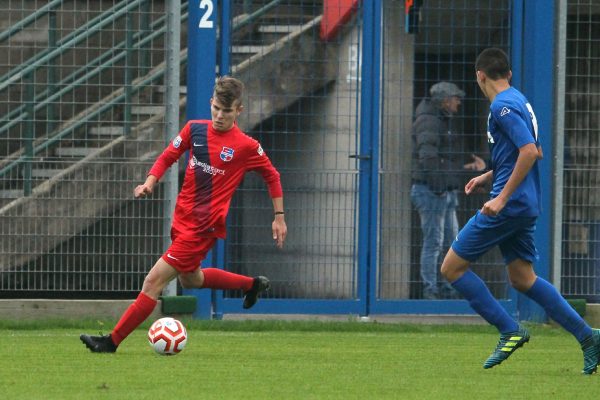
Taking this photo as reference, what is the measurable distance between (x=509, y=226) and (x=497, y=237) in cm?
9

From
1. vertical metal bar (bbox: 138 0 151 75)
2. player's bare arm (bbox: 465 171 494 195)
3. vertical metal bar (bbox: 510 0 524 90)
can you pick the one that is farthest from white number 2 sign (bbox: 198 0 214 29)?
player's bare arm (bbox: 465 171 494 195)

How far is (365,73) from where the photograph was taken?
12180 mm

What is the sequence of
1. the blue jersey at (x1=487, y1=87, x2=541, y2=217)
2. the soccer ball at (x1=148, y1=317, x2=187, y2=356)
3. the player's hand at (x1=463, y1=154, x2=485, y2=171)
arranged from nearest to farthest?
1. the blue jersey at (x1=487, y1=87, x2=541, y2=217)
2. the soccer ball at (x1=148, y1=317, x2=187, y2=356)
3. the player's hand at (x1=463, y1=154, x2=485, y2=171)

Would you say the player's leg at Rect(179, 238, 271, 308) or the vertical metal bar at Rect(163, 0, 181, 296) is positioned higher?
the vertical metal bar at Rect(163, 0, 181, 296)

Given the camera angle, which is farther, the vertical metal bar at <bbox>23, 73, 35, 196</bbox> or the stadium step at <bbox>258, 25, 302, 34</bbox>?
Result: the stadium step at <bbox>258, 25, 302, 34</bbox>

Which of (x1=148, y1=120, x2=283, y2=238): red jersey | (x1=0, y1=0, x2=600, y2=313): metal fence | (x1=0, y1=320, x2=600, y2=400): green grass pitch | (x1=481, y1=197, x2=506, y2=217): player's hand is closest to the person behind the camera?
(x1=0, y1=320, x2=600, y2=400): green grass pitch

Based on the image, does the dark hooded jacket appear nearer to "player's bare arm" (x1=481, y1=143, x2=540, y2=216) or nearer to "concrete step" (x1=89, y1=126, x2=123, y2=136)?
"concrete step" (x1=89, y1=126, x2=123, y2=136)

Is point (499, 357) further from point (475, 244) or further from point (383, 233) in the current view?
point (383, 233)

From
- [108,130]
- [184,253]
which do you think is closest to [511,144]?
[184,253]

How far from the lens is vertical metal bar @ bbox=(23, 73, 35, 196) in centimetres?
1157

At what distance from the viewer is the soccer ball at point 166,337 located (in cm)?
859

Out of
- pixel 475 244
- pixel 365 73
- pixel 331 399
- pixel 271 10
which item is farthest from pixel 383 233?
pixel 331 399

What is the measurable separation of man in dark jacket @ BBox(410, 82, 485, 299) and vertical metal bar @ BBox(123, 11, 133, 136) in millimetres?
2470

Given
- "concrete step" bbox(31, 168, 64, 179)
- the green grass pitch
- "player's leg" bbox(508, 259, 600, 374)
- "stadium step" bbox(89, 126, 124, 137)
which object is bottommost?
the green grass pitch
